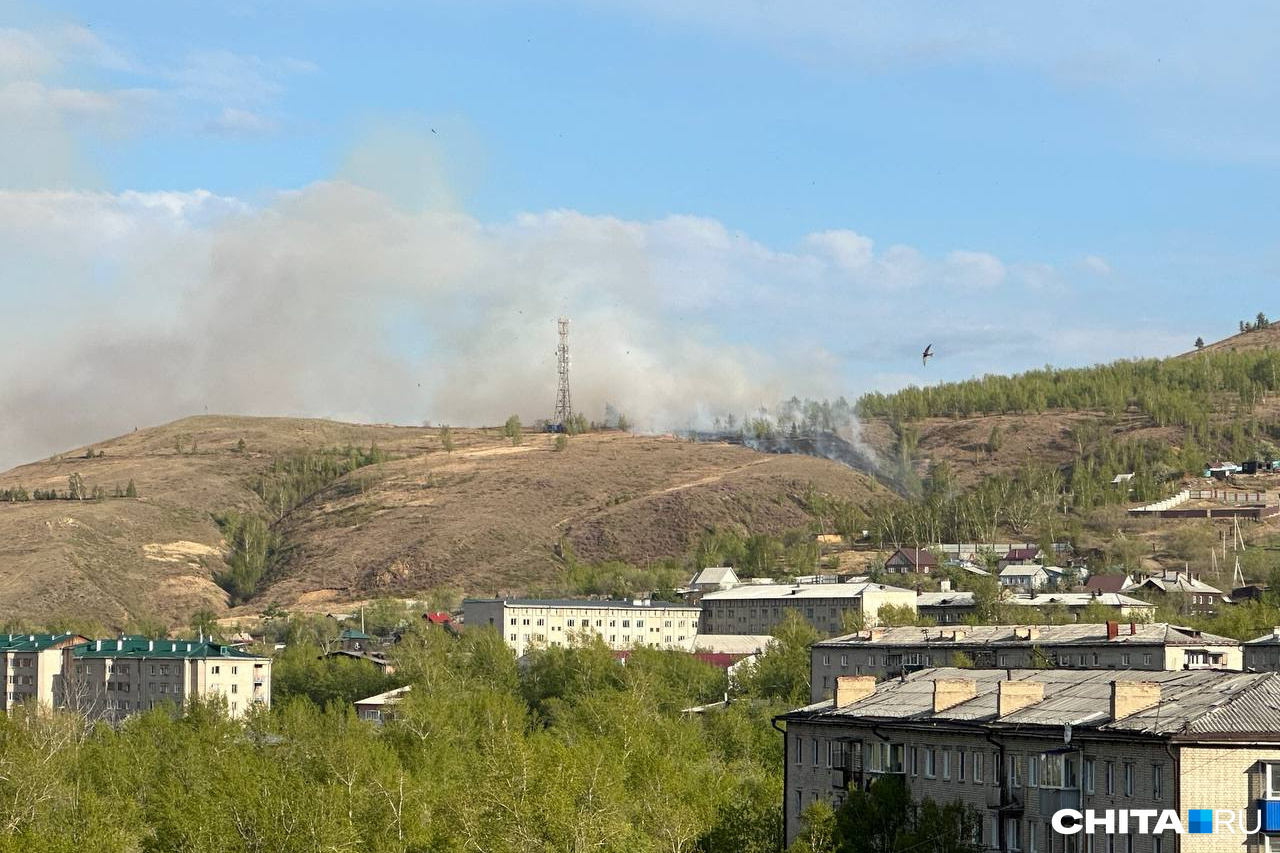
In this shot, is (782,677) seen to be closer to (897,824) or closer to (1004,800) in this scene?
(897,824)

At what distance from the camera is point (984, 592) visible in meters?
173

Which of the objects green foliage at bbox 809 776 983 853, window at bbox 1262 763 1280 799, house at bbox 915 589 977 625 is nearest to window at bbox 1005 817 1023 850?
green foliage at bbox 809 776 983 853

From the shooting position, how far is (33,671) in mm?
182625

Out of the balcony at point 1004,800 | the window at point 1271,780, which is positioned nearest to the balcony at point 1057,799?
the balcony at point 1004,800

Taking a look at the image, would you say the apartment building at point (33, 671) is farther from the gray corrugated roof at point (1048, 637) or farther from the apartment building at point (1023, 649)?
the gray corrugated roof at point (1048, 637)

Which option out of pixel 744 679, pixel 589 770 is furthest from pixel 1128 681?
pixel 744 679

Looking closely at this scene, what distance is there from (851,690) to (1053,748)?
15.6 meters

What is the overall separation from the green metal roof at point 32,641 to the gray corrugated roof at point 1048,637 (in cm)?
8039

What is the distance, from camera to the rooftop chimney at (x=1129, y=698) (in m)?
53.4

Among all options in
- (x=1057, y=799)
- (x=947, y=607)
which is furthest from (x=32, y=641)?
(x=1057, y=799)

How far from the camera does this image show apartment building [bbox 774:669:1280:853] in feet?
160

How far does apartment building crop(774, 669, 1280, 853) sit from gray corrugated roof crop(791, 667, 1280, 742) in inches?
2.8

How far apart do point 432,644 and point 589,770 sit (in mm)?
94611

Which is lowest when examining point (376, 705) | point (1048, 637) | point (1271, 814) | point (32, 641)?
point (376, 705)
